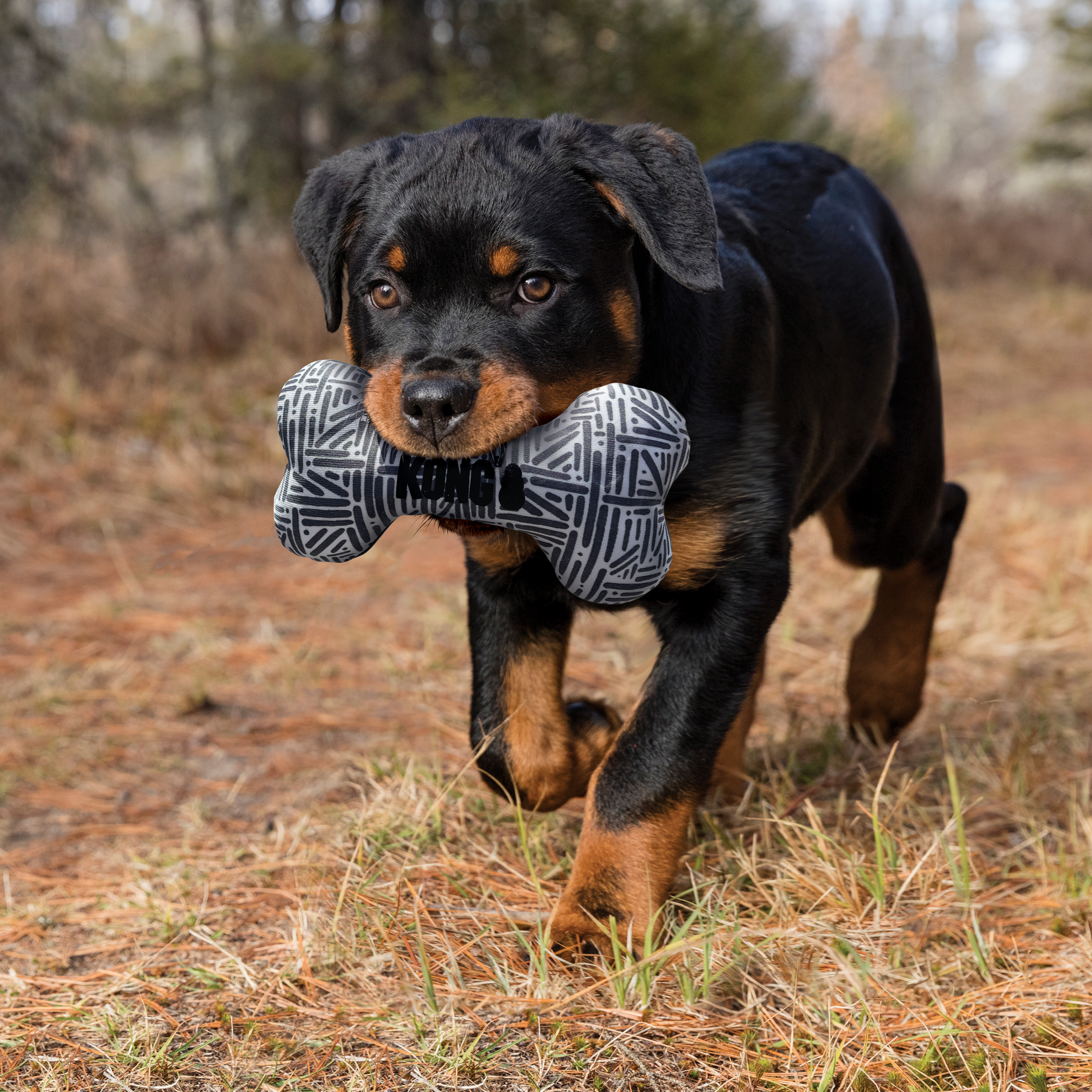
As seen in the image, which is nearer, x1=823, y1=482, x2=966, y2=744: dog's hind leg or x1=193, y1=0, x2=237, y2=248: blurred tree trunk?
x1=823, y1=482, x2=966, y2=744: dog's hind leg

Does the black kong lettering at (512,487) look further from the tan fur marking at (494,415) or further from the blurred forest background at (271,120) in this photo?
the blurred forest background at (271,120)

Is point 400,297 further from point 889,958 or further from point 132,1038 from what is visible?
point 889,958

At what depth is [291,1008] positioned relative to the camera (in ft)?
6.60

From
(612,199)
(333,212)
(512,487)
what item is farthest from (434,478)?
(333,212)

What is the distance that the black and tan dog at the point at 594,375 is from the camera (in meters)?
2.13

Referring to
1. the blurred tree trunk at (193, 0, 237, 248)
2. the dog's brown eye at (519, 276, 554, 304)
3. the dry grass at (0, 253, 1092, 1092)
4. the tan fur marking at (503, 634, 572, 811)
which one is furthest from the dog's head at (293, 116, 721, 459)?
the blurred tree trunk at (193, 0, 237, 248)

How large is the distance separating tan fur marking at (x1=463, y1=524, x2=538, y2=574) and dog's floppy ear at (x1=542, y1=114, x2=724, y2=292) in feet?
1.98

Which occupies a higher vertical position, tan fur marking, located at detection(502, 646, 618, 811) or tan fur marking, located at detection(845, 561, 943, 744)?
tan fur marking, located at detection(502, 646, 618, 811)

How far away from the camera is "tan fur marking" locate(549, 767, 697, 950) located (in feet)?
7.21

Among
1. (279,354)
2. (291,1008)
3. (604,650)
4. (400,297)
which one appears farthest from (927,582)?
(279,354)

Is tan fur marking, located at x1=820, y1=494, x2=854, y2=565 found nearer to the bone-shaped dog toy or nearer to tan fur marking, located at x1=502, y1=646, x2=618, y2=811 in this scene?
tan fur marking, located at x1=502, y1=646, x2=618, y2=811

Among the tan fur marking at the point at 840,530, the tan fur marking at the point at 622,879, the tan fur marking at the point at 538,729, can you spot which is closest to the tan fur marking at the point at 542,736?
the tan fur marking at the point at 538,729

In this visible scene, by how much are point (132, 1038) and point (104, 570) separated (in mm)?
3669

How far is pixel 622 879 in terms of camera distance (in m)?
2.20
